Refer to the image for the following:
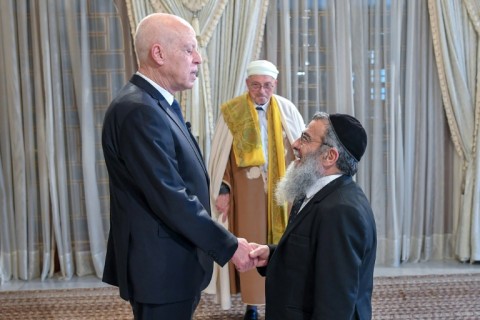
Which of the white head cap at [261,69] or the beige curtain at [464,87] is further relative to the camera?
the beige curtain at [464,87]

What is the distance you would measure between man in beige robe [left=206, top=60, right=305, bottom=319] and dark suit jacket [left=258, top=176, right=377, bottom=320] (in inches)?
53.7

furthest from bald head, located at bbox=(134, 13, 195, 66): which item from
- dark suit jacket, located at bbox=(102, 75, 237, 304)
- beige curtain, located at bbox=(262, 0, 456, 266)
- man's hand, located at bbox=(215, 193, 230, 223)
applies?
beige curtain, located at bbox=(262, 0, 456, 266)

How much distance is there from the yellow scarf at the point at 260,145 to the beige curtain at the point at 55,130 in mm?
1354

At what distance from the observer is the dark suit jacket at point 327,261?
1353 mm

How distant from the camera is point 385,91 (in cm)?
399

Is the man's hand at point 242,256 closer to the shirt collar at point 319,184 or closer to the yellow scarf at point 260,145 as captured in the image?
the shirt collar at point 319,184

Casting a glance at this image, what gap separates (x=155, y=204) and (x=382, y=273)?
287 centimetres

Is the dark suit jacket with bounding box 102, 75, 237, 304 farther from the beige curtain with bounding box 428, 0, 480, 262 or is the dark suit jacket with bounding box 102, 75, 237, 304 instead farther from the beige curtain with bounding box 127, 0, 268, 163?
the beige curtain with bounding box 428, 0, 480, 262

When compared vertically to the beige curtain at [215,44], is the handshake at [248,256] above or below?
below

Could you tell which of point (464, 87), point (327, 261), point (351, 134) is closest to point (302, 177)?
point (351, 134)

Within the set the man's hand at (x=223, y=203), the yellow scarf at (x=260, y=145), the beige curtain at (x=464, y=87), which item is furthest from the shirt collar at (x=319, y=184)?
the beige curtain at (x=464, y=87)

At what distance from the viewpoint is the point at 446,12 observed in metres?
3.87

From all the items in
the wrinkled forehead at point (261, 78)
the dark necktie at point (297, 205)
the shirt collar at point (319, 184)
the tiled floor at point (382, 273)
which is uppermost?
the wrinkled forehead at point (261, 78)

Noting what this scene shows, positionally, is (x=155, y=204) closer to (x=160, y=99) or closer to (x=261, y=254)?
(x=160, y=99)
